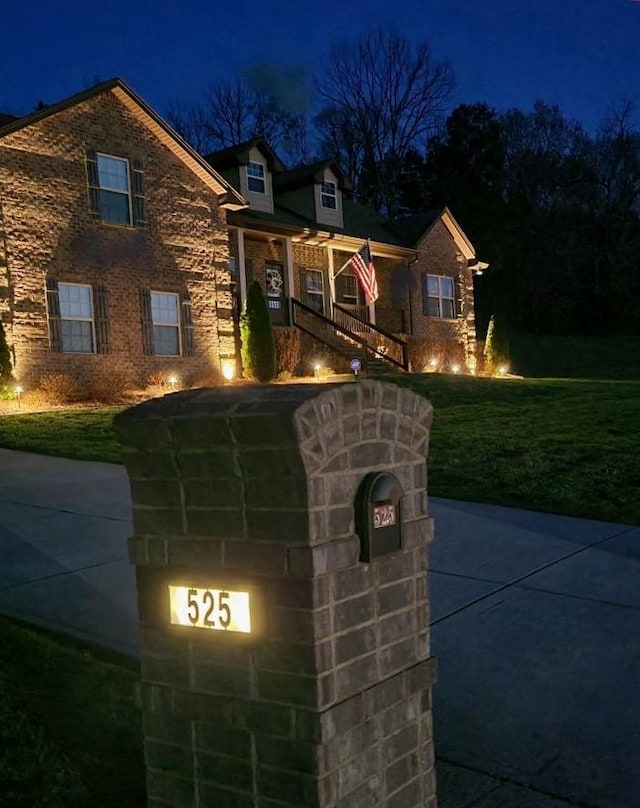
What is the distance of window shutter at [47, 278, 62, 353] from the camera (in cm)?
1777

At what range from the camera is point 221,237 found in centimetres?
2134

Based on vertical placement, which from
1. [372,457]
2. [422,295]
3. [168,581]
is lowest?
[168,581]

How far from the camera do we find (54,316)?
1784cm

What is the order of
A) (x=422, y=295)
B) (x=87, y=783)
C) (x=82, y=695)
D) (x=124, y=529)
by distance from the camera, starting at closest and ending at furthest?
(x=87, y=783) → (x=82, y=695) → (x=124, y=529) → (x=422, y=295)

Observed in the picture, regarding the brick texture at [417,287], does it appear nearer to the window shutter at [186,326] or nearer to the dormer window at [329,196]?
the dormer window at [329,196]

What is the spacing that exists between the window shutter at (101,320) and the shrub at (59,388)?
1.19 metres

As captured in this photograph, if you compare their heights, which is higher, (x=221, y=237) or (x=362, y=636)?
(x=221, y=237)

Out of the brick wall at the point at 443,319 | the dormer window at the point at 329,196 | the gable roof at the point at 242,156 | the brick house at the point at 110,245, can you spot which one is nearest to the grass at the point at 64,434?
the brick house at the point at 110,245

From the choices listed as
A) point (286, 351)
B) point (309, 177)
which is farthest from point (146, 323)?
point (309, 177)

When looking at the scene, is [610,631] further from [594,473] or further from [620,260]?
[620,260]

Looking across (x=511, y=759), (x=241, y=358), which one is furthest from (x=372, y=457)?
(x=241, y=358)

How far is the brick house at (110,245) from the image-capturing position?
17344 millimetres

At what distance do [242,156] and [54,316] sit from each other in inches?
342

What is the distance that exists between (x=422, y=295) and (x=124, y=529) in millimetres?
23372
